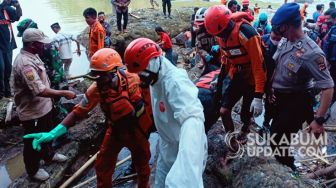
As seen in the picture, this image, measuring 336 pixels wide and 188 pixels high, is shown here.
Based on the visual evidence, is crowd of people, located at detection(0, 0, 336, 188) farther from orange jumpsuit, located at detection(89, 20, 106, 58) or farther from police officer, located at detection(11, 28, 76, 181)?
orange jumpsuit, located at detection(89, 20, 106, 58)

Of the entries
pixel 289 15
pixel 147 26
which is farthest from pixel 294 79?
pixel 147 26

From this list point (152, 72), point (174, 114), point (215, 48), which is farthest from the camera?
point (215, 48)

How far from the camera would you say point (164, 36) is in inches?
347

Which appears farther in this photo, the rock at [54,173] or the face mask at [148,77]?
the rock at [54,173]

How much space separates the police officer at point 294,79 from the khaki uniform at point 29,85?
2.69 metres

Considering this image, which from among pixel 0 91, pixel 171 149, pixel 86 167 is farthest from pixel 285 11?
pixel 0 91

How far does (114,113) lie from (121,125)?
166 mm

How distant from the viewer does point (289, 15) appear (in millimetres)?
2834

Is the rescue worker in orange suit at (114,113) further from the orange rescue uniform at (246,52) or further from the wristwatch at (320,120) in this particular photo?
the wristwatch at (320,120)

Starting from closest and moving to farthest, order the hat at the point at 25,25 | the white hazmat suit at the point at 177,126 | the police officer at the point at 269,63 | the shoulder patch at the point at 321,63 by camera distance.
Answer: the white hazmat suit at the point at 177,126, the shoulder patch at the point at 321,63, the police officer at the point at 269,63, the hat at the point at 25,25

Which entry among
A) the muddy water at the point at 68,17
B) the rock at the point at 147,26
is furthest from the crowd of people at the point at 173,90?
the rock at the point at 147,26

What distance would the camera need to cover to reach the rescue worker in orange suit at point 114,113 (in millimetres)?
3256

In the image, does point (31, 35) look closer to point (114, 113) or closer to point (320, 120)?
point (114, 113)

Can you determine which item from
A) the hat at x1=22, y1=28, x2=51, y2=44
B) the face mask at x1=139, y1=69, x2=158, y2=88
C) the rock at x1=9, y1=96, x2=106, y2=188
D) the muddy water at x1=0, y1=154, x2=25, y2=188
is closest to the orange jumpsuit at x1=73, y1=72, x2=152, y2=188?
the hat at x1=22, y1=28, x2=51, y2=44
